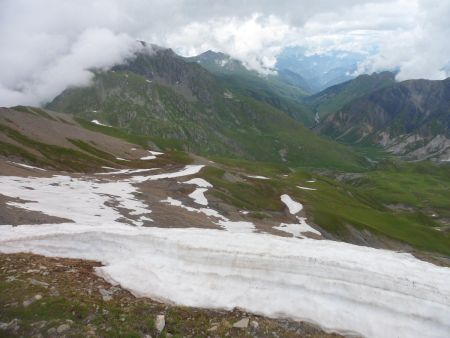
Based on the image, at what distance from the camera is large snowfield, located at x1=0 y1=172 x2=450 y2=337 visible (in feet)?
61.8

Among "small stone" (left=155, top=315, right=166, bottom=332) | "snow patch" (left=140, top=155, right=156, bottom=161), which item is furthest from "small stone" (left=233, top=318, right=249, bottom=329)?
"snow patch" (left=140, top=155, right=156, bottom=161)

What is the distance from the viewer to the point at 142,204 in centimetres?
6650

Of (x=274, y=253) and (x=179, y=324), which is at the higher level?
(x=274, y=253)

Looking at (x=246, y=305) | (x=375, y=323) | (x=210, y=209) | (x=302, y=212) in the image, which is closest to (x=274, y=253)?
(x=246, y=305)

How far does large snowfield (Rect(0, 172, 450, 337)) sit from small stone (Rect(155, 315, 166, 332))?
2.46m

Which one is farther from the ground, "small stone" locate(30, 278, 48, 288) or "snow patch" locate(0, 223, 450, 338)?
"snow patch" locate(0, 223, 450, 338)

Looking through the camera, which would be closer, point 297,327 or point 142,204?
point 297,327

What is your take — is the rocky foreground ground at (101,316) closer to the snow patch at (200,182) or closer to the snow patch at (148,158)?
the snow patch at (200,182)

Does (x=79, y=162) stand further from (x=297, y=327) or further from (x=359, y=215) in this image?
(x=297, y=327)

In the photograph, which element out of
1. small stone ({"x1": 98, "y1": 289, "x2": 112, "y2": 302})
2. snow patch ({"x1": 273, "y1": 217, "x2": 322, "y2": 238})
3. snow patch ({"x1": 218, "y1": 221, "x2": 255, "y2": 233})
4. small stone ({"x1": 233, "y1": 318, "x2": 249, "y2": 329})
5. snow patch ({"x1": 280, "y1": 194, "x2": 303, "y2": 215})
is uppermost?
small stone ({"x1": 233, "y1": 318, "x2": 249, "y2": 329})

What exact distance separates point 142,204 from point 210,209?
56.9ft

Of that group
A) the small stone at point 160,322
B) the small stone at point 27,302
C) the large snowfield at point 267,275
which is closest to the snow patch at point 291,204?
the large snowfield at point 267,275

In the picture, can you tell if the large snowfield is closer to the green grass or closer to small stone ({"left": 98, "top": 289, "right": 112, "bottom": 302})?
small stone ({"left": 98, "top": 289, "right": 112, "bottom": 302})

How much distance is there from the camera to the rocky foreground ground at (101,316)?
1564 centimetres
